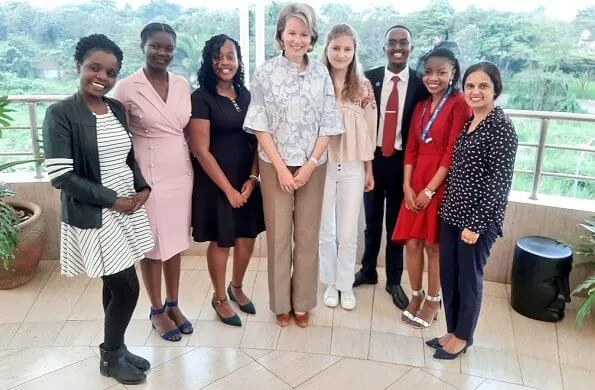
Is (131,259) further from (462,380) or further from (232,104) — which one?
(462,380)

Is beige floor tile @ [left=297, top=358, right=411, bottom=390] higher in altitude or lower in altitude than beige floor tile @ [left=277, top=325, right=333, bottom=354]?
lower

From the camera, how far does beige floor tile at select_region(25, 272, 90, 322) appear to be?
111 inches

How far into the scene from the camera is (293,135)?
7.87 ft

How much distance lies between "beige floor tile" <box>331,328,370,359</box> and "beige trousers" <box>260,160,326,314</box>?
8.0 inches

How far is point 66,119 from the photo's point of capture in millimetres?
1879

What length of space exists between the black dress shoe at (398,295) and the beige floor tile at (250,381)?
2.93ft

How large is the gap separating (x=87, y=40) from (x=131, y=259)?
2.68 ft

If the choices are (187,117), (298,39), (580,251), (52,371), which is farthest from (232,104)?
(580,251)

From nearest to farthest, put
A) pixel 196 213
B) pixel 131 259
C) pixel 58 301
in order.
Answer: pixel 131 259 → pixel 196 213 → pixel 58 301

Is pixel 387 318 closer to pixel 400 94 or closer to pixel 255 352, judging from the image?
pixel 255 352

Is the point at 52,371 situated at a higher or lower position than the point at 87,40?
lower

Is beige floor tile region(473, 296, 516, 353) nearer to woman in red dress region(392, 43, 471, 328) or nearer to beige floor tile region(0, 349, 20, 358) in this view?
woman in red dress region(392, 43, 471, 328)

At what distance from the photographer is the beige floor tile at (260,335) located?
8.44 ft

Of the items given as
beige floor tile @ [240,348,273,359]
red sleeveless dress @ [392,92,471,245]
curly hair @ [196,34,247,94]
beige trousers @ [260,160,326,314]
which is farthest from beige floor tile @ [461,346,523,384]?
curly hair @ [196,34,247,94]
